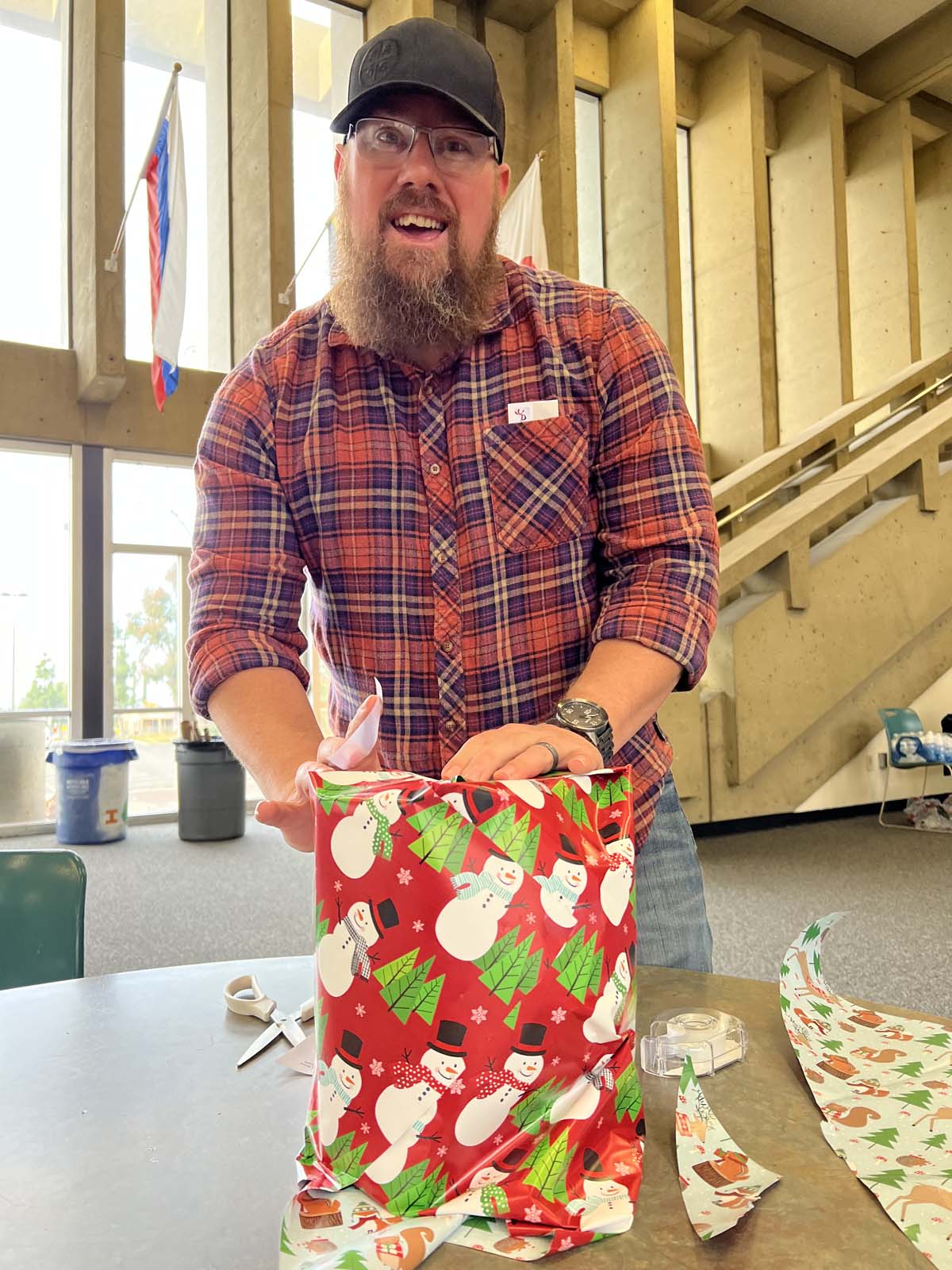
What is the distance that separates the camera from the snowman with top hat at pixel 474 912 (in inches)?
26.7

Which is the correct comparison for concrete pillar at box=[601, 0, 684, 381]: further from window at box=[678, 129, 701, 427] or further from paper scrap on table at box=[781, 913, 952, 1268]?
paper scrap on table at box=[781, 913, 952, 1268]

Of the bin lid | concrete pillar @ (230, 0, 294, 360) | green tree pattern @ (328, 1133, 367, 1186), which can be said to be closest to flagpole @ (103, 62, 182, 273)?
concrete pillar @ (230, 0, 294, 360)

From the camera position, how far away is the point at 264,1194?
745 millimetres

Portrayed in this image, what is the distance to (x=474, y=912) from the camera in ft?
2.24

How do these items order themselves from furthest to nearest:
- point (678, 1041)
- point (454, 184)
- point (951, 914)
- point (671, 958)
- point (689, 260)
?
point (689, 260), point (951, 914), point (671, 958), point (454, 184), point (678, 1041)

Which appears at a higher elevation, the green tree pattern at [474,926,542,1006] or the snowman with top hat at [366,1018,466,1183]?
the green tree pattern at [474,926,542,1006]

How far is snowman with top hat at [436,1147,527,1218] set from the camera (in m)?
0.67

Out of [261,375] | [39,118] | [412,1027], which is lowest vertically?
[412,1027]

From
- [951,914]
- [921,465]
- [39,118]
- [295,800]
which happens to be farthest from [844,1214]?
[39,118]

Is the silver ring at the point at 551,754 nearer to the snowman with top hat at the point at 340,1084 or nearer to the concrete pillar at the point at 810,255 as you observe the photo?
the snowman with top hat at the point at 340,1084

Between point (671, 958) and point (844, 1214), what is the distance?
2.63 feet

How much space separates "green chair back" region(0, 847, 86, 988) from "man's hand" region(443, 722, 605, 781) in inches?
37.3

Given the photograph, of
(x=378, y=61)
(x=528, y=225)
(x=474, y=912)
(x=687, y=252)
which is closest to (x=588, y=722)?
(x=474, y=912)

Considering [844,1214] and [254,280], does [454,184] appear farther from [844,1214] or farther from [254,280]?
[254,280]
